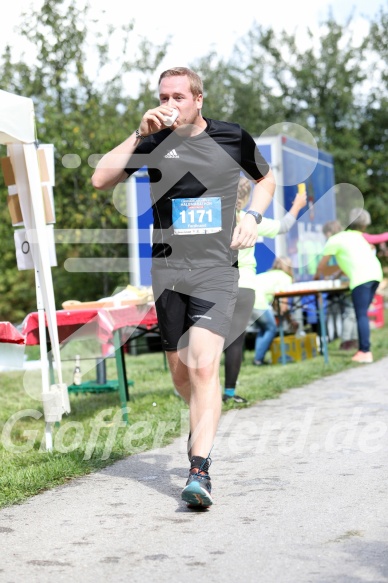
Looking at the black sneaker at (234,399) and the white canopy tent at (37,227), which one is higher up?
the white canopy tent at (37,227)

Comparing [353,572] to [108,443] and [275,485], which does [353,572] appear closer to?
[275,485]

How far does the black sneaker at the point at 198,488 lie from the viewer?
4406mm

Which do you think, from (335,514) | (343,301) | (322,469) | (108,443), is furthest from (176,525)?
(343,301)

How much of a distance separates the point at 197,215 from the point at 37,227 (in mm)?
1758

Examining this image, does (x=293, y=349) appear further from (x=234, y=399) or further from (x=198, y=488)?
(x=198, y=488)

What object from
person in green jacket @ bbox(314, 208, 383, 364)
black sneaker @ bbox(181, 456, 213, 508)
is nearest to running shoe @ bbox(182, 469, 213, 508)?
black sneaker @ bbox(181, 456, 213, 508)

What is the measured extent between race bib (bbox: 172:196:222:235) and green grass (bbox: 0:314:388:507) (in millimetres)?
1585

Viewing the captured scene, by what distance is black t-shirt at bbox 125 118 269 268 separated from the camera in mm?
4809

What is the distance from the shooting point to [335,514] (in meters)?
4.32

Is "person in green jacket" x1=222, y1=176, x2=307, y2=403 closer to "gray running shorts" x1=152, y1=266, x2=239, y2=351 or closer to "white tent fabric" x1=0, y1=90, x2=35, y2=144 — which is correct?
"white tent fabric" x1=0, y1=90, x2=35, y2=144

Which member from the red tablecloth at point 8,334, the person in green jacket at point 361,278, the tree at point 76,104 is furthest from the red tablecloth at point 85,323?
the tree at point 76,104

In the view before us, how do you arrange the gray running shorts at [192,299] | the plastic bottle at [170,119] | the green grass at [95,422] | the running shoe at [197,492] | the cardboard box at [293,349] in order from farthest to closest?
the cardboard box at [293,349] → the green grass at [95,422] → the gray running shorts at [192,299] → the plastic bottle at [170,119] → the running shoe at [197,492]

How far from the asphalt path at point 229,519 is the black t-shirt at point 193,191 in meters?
1.20

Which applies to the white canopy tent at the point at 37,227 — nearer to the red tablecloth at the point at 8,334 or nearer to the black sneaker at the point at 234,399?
the red tablecloth at the point at 8,334
